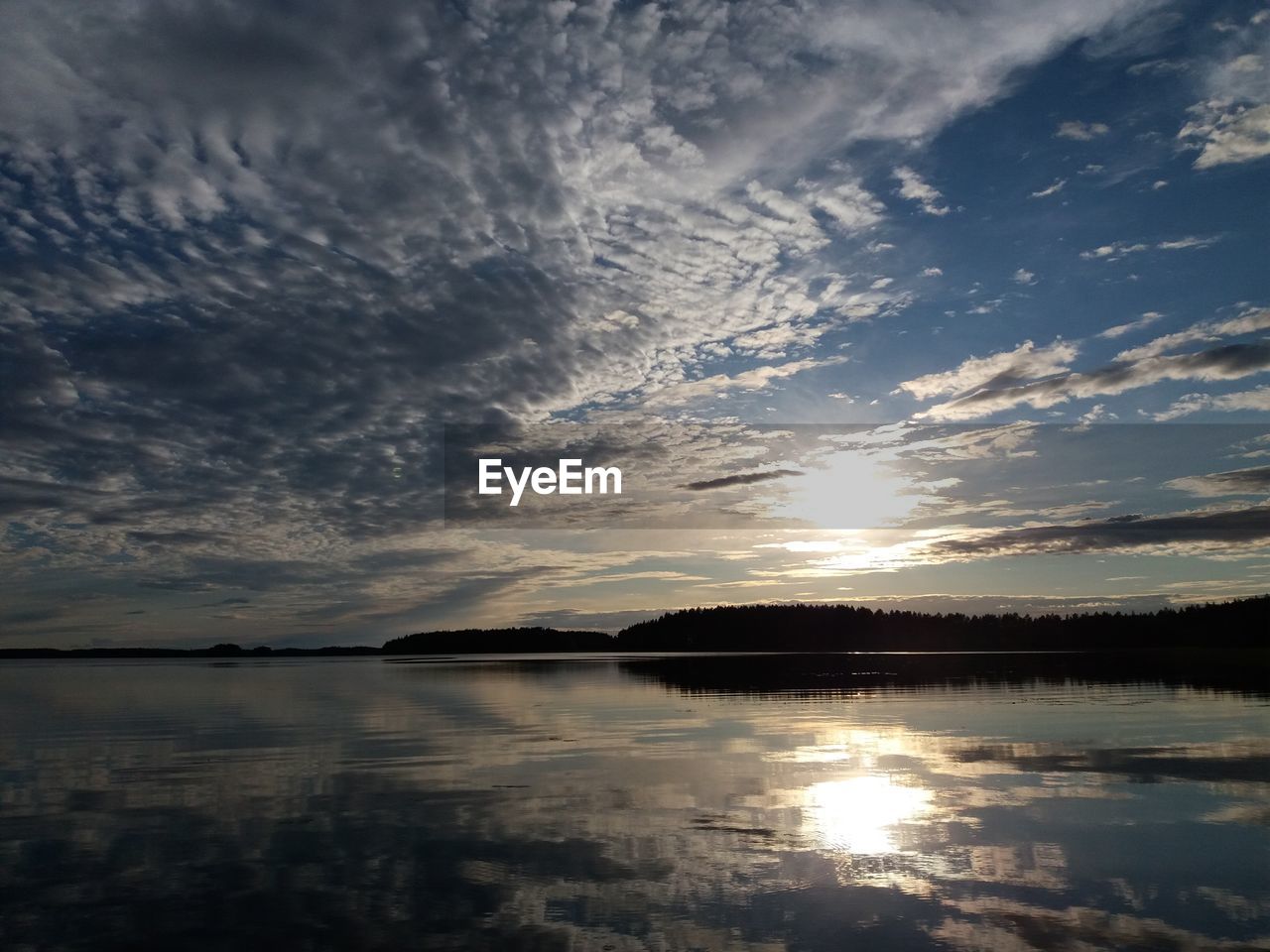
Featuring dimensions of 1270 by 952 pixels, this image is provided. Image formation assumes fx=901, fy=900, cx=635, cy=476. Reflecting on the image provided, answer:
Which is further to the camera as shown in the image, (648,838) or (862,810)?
(862,810)

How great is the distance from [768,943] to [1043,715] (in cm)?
2923

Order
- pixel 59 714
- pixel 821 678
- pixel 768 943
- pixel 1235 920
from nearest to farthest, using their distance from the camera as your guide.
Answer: pixel 768 943
pixel 1235 920
pixel 59 714
pixel 821 678

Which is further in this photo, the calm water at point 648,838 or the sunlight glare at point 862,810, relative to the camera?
the sunlight glare at point 862,810

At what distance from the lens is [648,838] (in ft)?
52.6

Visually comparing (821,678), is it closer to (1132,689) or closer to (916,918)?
(1132,689)

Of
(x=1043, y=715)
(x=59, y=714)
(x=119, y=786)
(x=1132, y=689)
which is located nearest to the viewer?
(x=119, y=786)

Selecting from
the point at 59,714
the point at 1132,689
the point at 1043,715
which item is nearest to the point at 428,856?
the point at 1043,715

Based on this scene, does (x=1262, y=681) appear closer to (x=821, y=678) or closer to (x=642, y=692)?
(x=821, y=678)

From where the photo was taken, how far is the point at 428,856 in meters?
14.9

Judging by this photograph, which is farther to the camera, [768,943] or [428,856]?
[428,856]

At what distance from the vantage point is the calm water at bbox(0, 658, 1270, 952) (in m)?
11.5

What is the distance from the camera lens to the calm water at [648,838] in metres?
11.5

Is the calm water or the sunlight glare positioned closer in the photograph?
the calm water

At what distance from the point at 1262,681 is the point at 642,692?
39830 millimetres
